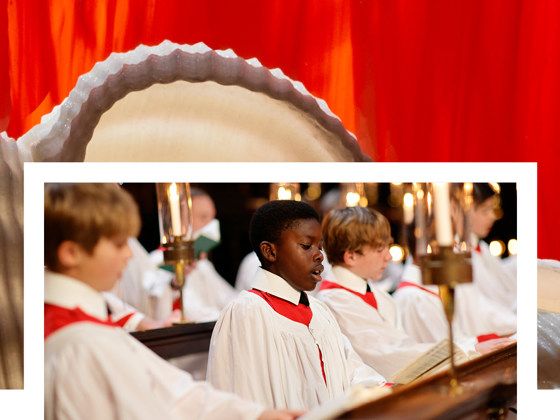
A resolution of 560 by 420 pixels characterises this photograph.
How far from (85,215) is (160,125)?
0.58 metres

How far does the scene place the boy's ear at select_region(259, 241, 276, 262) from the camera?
247cm

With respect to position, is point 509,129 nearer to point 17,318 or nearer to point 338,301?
point 338,301

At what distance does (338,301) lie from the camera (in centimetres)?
265

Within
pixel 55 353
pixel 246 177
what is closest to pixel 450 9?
pixel 246 177

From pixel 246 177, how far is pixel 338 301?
0.56 m

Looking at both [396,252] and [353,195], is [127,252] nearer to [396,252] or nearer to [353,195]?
[353,195]

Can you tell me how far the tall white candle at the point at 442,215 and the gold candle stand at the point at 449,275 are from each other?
0.04 meters

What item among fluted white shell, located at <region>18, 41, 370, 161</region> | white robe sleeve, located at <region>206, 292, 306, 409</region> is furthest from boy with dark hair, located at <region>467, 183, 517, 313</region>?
white robe sleeve, located at <region>206, 292, 306, 409</region>

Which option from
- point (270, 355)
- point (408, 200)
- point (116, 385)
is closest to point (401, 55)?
point (408, 200)

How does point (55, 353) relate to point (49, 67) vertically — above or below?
below

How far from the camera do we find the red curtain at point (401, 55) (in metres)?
2.76

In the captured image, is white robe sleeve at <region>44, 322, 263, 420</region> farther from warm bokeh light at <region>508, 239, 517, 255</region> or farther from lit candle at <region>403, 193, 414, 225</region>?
warm bokeh light at <region>508, 239, 517, 255</region>

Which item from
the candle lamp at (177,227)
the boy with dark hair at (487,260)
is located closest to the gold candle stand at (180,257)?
the candle lamp at (177,227)

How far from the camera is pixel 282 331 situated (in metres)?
2.44
